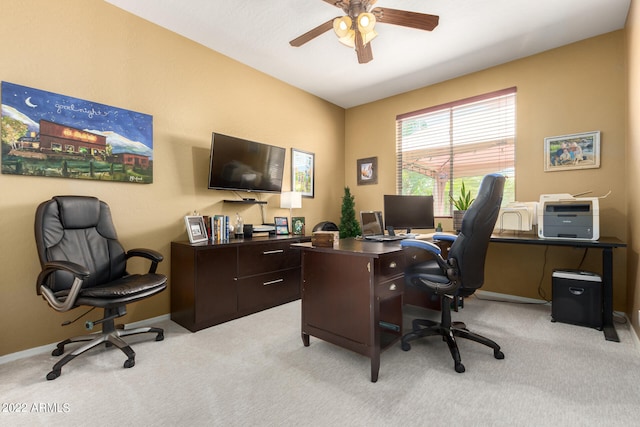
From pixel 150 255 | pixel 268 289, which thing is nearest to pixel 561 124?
pixel 268 289

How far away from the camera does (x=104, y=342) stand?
7.23ft

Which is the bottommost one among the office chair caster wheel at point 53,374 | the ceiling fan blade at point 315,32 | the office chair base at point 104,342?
the office chair caster wheel at point 53,374

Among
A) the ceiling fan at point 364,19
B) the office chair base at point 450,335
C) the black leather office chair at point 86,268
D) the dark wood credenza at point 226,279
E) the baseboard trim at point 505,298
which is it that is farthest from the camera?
the baseboard trim at point 505,298

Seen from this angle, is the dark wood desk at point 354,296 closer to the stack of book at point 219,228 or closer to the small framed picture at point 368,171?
the stack of book at point 219,228

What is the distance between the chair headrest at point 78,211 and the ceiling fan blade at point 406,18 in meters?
2.74

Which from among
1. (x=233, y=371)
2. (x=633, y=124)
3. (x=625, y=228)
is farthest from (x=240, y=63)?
(x=625, y=228)

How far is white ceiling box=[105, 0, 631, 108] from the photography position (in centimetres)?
266

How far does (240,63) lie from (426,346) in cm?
376

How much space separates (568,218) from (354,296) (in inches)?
92.7

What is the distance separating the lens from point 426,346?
2.34m

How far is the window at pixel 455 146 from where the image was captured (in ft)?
12.1

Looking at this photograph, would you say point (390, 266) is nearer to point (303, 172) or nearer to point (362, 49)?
point (362, 49)

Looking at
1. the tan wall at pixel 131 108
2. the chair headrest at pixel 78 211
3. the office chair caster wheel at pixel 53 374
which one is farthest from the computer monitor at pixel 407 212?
the office chair caster wheel at pixel 53 374

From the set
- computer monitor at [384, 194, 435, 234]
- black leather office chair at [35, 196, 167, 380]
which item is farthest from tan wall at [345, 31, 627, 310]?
black leather office chair at [35, 196, 167, 380]
